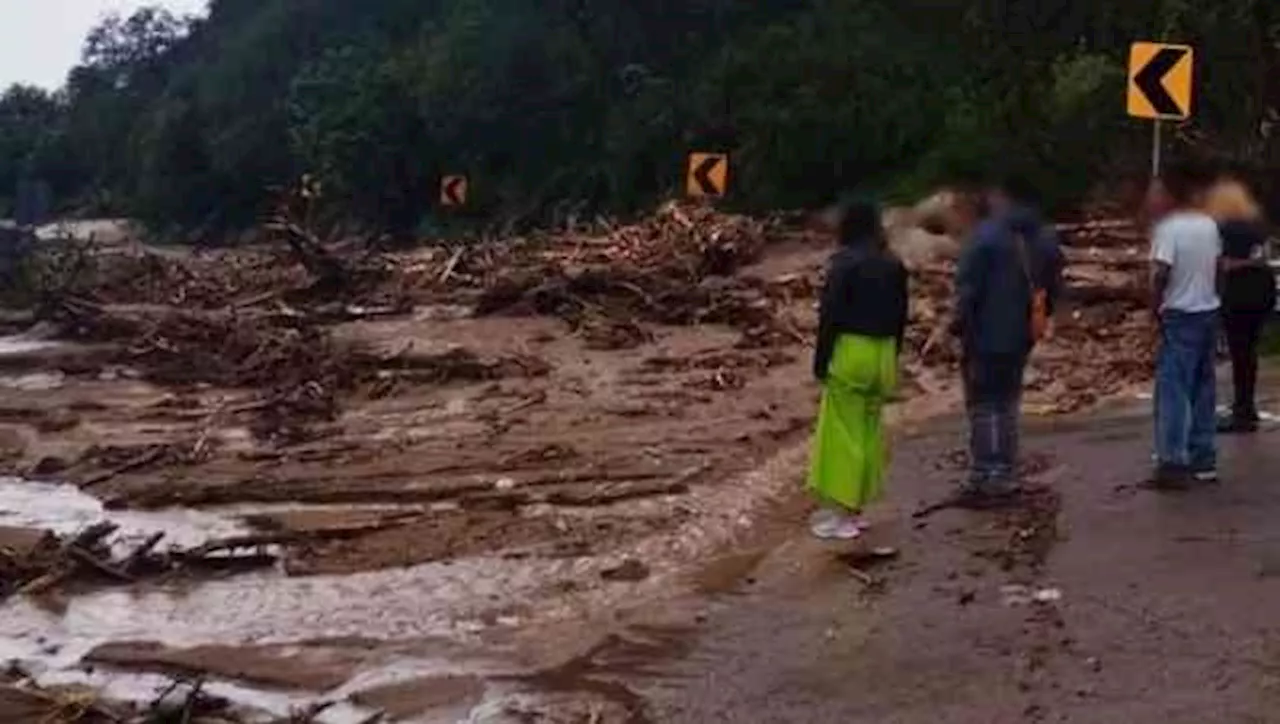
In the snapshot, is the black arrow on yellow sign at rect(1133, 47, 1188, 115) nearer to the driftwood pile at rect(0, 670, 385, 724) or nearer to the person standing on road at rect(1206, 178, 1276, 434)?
the person standing on road at rect(1206, 178, 1276, 434)

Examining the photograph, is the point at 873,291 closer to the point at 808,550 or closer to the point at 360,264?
the point at 808,550

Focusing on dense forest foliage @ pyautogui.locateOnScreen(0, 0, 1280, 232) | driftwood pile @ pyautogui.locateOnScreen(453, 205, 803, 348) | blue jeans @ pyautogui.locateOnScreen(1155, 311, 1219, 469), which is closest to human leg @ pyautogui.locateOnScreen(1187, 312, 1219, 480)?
blue jeans @ pyautogui.locateOnScreen(1155, 311, 1219, 469)

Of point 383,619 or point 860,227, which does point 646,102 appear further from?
point 383,619

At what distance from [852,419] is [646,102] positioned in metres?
43.2

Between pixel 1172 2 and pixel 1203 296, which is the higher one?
pixel 1172 2

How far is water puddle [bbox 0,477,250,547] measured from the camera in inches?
507

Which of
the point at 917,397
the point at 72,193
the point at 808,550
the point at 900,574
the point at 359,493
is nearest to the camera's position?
the point at 900,574

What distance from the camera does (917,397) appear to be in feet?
55.9

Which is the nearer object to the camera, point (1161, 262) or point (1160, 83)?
point (1161, 262)

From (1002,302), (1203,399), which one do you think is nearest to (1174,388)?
(1203,399)

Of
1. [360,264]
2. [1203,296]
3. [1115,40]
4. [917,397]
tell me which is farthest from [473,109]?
[1203,296]

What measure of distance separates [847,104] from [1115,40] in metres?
6.56

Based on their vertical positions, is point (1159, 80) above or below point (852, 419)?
above

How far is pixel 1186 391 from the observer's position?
36.0ft
